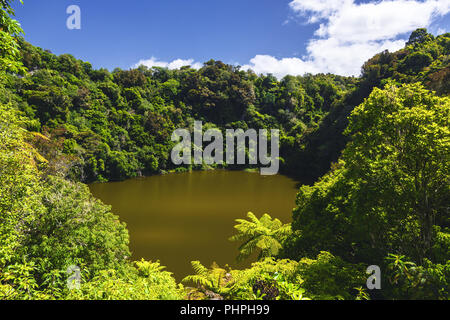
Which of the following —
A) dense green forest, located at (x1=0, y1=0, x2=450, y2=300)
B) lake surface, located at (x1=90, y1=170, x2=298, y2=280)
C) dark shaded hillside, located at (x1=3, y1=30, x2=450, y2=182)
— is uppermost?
dark shaded hillside, located at (x1=3, y1=30, x2=450, y2=182)

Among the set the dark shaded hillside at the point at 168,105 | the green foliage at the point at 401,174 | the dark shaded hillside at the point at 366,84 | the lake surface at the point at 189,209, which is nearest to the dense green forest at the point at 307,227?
the green foliage at the point at 401,174

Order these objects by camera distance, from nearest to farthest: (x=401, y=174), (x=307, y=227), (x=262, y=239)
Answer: (x=401, y=174)
(x=307, y=227)
(x=262, y=239)

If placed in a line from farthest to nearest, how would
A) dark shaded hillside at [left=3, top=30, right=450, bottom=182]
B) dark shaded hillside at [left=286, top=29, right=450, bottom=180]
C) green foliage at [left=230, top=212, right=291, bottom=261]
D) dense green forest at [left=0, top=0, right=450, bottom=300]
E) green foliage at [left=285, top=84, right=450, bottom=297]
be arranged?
1. dark shaded hillside at [left=286, top=29, right=450, bottom=180]
2. dark shaded hillside at [left=3, top=30, right=450, bottom=182]
3. green foliage at [left=230, top=212, right=291, bottom=261]
4. green foliage at [left=285, top=84, right=450, bottom=297]
5. dense green forest at [left=0, top=0, right=450, bottom=300]

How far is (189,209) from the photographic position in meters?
20.7

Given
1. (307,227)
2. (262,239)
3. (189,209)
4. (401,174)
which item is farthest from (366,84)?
(401,174)

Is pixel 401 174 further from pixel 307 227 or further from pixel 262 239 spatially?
pixel 262 239

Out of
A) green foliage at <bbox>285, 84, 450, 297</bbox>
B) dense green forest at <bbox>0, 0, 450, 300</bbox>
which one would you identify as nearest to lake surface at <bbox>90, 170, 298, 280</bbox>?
dense green forest at <bbox>0, 0, 450, 300</bbox>

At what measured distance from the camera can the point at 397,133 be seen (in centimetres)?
551

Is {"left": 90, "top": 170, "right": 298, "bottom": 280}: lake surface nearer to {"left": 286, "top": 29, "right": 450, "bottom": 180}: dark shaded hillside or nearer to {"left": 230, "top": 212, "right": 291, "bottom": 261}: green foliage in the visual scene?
{"left": 230, "top": 212, "right": 291, "bottom": 261}: green foliage

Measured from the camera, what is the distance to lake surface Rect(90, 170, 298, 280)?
43.5 ft

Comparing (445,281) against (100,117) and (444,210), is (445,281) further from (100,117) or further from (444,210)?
(100,117)

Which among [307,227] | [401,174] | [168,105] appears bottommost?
[307,227]

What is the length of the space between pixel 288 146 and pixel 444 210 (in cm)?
3829
